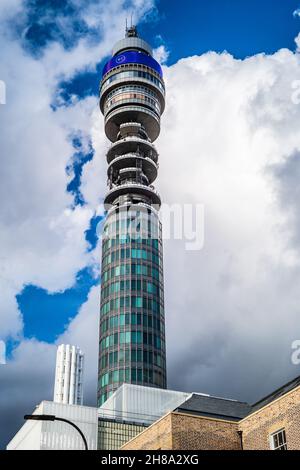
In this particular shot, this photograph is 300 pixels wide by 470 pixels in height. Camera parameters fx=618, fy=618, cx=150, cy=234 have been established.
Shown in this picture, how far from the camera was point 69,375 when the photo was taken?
515ft

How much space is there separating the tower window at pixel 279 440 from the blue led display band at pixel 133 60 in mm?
120711

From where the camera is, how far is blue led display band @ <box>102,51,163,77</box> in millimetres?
146750

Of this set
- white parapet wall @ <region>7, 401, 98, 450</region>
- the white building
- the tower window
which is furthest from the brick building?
the white building

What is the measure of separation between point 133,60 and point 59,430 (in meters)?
102

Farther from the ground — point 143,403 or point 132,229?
point 132,229

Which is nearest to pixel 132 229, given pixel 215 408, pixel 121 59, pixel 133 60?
pixel 133 60

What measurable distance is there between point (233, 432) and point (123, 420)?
36996 mm

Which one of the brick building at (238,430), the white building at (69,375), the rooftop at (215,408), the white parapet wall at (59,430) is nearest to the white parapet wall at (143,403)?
the white parapet wall at (59,430)

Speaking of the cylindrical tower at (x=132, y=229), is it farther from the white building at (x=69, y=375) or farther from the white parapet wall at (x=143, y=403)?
the white building at (x=69, y=375)

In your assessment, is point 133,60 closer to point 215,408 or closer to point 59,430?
point 59,430

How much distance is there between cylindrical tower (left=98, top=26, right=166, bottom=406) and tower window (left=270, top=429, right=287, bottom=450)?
78684 mm

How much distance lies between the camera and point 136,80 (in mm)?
144125

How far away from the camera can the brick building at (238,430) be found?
3731 cm
